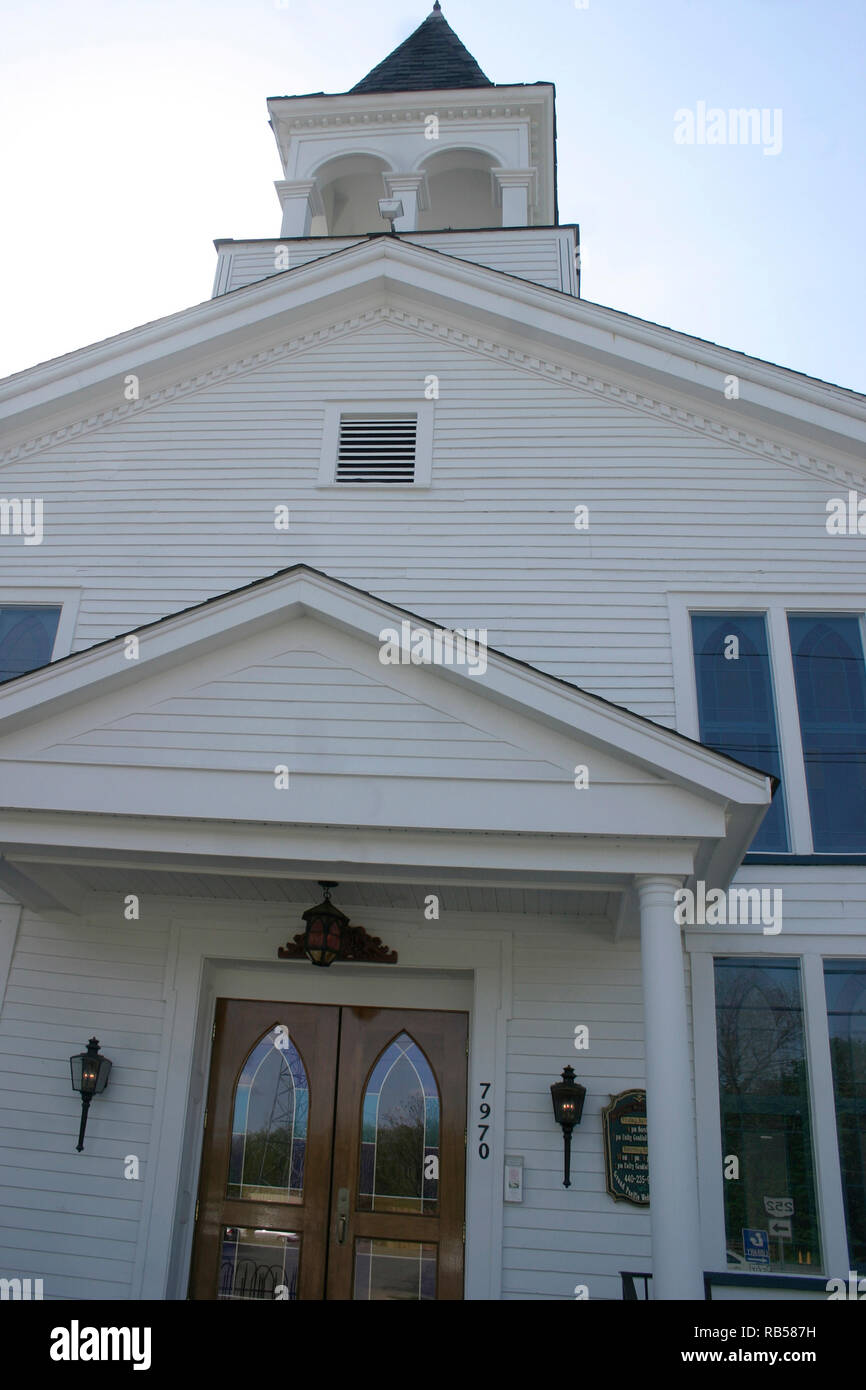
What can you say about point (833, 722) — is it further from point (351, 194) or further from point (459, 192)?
point (351, 194)

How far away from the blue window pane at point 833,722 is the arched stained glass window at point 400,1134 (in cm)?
296

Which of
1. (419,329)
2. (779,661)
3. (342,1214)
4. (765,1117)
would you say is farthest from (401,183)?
(342,1214)

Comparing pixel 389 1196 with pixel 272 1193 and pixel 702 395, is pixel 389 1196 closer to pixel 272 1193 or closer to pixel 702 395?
pixel 272 1193

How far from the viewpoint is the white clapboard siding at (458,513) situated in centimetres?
769

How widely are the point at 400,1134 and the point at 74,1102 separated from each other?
207 centimetres

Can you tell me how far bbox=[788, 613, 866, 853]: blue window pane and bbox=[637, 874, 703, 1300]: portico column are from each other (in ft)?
7.65

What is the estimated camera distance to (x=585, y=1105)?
253 inches

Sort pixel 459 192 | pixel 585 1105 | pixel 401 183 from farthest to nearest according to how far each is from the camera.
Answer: pixel 459 192 < pixel 401 183 < pixel 585 1105

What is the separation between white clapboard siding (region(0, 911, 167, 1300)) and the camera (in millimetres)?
6465

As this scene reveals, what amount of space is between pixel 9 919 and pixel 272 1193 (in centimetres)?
251

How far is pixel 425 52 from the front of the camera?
1366 centimetres

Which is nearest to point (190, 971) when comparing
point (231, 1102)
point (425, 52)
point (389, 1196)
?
point (231, 1102)

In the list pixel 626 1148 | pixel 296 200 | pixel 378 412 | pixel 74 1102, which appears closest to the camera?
pixel 626 1148

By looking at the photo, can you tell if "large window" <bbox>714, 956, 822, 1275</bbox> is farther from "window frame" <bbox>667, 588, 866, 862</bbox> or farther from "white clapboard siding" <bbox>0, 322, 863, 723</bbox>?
"white clapboard siding" <bbox>0, 322, 863, 723</bbox>
